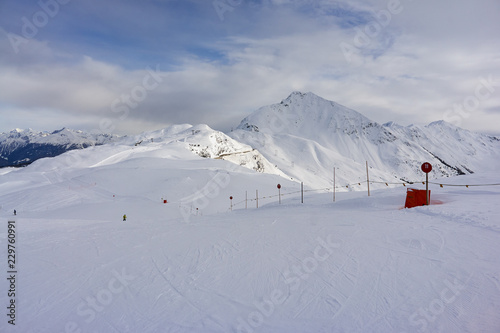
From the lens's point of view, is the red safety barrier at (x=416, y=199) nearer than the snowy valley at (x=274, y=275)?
No

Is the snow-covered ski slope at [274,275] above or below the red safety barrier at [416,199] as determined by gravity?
below

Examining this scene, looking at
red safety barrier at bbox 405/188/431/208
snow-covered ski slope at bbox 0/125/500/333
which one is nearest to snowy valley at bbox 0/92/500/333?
snow-covered ski slope at bbox 0/125/500/333

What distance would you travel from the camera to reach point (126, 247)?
10156mm

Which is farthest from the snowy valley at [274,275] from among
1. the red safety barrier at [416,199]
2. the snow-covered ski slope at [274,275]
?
the red safety barrier at [416,199]

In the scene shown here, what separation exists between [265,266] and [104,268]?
483 cm

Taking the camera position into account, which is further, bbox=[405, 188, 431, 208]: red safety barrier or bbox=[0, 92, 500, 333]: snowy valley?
bbox=[405, 188, 431, 208]: red safety barrier

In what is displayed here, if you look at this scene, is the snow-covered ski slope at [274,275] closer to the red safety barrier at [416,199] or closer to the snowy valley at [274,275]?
the snowy valley at [274,275]

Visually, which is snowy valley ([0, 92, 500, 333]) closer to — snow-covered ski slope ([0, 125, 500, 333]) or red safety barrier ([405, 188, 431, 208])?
snow-covered ski slope ([0, 125, 500, 333])

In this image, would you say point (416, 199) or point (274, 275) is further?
point (416, 199)

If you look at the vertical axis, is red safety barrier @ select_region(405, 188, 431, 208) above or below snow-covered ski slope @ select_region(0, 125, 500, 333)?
above

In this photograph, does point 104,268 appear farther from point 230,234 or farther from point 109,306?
point 230,234

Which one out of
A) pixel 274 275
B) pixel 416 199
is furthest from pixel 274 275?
pixel 416 199

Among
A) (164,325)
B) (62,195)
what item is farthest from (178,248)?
(62,195)

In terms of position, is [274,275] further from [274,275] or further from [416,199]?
[416,199]
